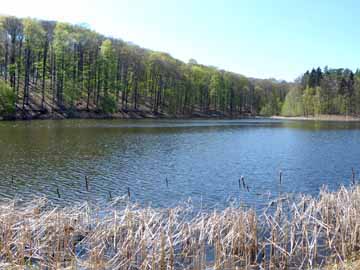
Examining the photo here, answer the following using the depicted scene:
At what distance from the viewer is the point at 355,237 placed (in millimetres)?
9820

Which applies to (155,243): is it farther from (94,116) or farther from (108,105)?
(108,105)

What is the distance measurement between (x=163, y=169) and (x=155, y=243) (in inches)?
615

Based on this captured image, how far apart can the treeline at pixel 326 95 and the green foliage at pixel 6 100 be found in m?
101

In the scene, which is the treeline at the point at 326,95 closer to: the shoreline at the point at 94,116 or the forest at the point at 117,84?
the forest at the point at 117,84

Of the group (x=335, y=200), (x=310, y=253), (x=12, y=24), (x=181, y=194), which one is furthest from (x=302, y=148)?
(x=12, y=24)

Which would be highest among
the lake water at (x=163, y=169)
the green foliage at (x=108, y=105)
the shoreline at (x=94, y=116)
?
the green foliage at (x=108, y=105)

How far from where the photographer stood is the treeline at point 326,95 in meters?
120

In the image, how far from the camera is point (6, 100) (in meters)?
55.9

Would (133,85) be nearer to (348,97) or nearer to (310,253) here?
(348,97)

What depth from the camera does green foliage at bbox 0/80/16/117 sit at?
5481 cm

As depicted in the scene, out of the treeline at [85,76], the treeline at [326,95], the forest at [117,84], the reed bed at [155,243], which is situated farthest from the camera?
the treeline at [326,95]

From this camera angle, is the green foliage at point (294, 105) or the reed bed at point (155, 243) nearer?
the reed bed at point (155, 243)

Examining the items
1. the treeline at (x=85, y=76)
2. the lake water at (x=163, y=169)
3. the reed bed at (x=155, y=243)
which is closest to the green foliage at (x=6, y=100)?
the treeline at (x=85, y=76)

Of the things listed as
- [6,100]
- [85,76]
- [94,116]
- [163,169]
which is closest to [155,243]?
[163,169]
